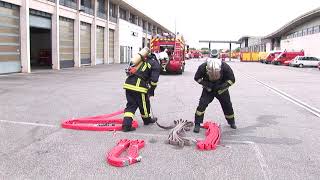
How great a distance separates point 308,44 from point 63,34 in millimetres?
39740

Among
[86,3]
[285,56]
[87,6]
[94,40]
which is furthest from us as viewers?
[285,56]

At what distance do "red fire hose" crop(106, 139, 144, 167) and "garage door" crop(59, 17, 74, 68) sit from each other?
25.8 meters

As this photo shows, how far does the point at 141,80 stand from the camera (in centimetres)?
769

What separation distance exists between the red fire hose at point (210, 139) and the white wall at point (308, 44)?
4921cm

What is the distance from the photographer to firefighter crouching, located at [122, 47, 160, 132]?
7637mm

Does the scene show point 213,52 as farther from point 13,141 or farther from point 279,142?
point 13,141

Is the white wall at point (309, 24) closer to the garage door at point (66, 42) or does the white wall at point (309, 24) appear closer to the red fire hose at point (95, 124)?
the garage door at point (66, 42)

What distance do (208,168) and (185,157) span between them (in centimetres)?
60

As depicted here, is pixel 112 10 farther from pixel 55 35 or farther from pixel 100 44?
pixel 55 35

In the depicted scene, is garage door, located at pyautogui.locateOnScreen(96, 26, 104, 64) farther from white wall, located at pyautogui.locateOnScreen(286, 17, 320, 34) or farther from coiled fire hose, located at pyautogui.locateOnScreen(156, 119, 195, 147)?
coiled fire hose, located at pyautogui.locateOnScreen(156, 119, 195, 147)

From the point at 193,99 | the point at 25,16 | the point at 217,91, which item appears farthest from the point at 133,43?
the point at 217,91

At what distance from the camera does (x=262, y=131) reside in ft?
25.5

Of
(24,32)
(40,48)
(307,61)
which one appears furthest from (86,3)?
(307,61)

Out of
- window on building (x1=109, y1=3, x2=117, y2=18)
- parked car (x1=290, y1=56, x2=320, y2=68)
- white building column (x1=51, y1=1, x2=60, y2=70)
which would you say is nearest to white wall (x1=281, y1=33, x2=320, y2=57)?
parked car (x1=290, y1=56, x2=320, y2=68)
